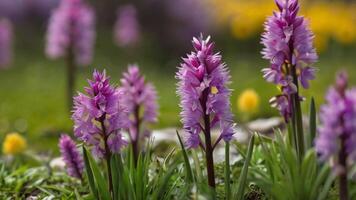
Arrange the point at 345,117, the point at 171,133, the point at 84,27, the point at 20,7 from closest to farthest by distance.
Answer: the point at 345,117
the point at 171,133
the point at 84,27
the point at 20,7

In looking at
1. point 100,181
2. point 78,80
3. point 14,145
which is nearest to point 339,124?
point 100,181

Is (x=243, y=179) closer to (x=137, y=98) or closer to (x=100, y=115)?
(x=100, y=115)

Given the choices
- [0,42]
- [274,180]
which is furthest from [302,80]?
[0,42]

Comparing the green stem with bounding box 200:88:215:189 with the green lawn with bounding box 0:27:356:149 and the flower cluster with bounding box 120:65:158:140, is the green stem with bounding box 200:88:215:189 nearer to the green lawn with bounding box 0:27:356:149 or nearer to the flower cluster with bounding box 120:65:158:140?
the flower cluster with bounding box 120:65:158:140

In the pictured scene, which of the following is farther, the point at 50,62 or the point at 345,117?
the point at 50,62

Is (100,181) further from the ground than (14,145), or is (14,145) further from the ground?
(14,145)

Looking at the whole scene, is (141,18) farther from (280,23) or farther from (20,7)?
(280,23)

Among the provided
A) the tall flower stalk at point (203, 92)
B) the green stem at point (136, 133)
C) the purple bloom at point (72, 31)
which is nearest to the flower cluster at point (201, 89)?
the tall flower stalk at point (203, 92)
